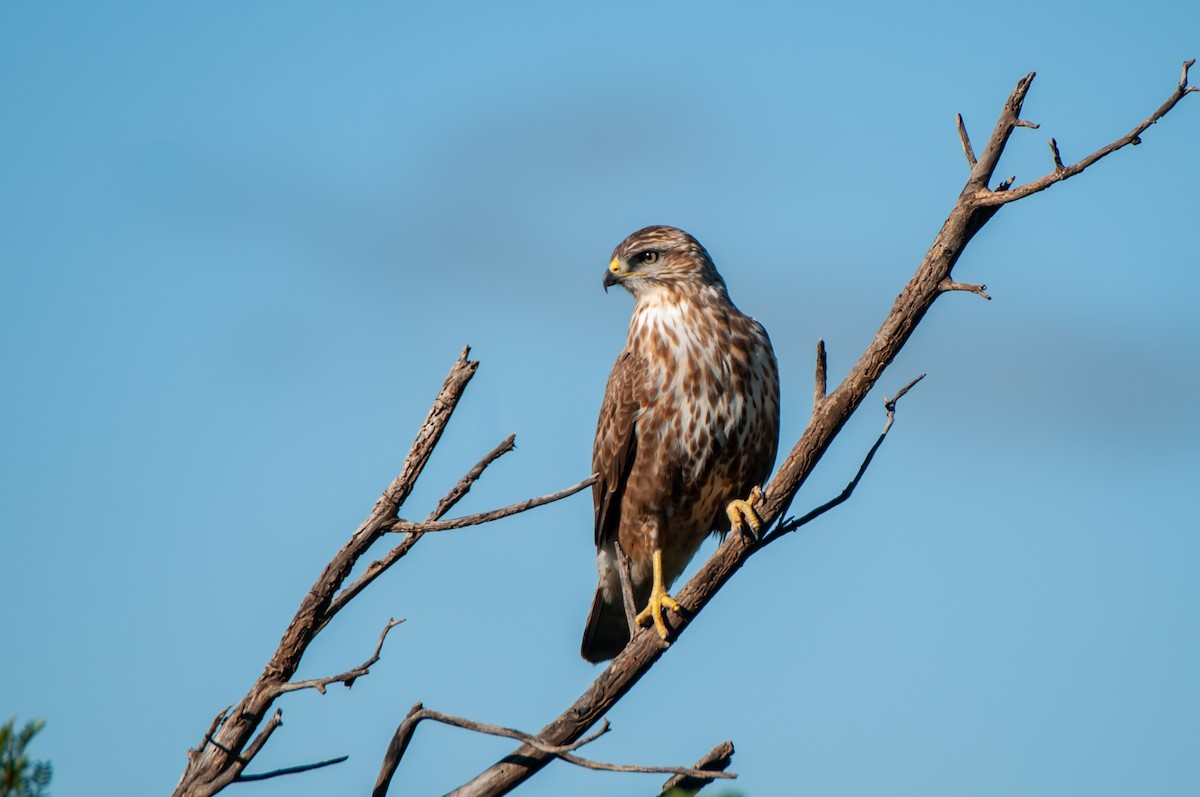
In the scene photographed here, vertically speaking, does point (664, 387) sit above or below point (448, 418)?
above

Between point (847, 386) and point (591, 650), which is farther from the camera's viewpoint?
point (591, 650)

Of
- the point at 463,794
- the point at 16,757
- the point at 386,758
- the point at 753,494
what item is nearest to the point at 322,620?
the point at 386,758

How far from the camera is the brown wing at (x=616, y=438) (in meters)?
6.88

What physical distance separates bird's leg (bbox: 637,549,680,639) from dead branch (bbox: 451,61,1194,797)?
0.27 meters

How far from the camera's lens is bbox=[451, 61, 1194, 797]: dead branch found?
14.6 feet

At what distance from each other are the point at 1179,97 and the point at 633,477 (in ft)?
11.6

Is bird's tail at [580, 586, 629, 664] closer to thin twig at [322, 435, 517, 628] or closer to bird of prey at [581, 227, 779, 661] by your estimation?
bird of prey at [581, 227, 779, 661]

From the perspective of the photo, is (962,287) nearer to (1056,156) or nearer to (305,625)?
(1056,156)

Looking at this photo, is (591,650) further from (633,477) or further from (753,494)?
(753,494)

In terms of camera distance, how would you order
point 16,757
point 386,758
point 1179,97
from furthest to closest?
1. point 386,758
2. point 1179,97
3. point 16,757

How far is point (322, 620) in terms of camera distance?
443 cm

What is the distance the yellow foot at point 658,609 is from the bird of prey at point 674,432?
0.02m

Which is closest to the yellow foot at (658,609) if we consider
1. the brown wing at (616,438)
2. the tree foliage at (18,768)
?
the brown wing at (616,438)

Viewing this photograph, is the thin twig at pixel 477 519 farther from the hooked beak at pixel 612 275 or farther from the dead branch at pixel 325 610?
the hooked beak at pixel 612 275
